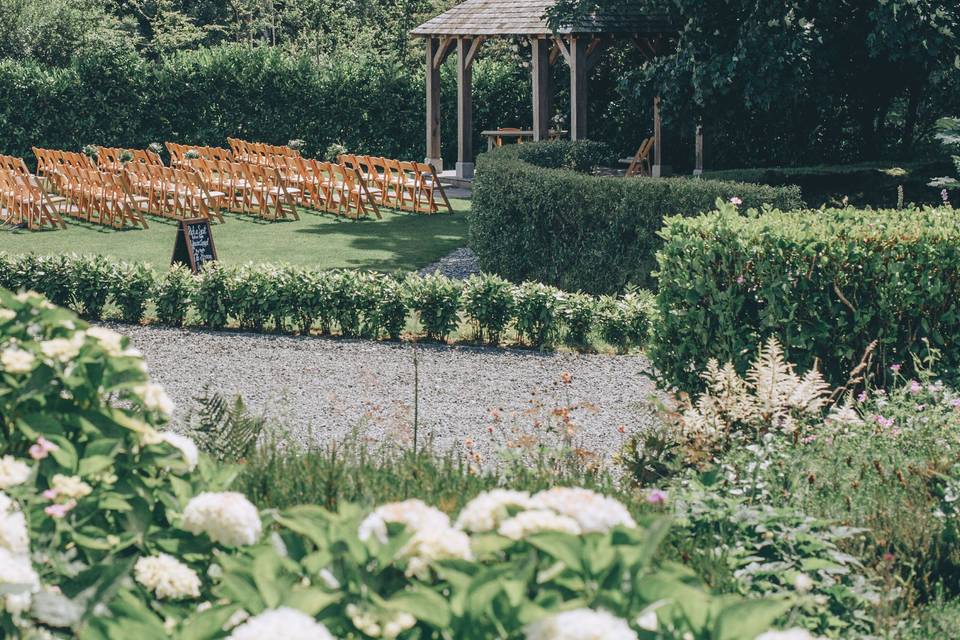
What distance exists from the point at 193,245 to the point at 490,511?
10739mm

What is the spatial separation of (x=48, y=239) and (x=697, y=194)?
9.31 meters

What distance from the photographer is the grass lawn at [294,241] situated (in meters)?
15.3

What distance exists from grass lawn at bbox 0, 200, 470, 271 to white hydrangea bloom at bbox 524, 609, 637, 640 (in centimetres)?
1247

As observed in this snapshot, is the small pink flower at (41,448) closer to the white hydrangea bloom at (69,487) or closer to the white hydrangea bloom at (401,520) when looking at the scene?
the white hydrangea bloom at (69,487)

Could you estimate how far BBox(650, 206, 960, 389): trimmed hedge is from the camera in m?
7.29

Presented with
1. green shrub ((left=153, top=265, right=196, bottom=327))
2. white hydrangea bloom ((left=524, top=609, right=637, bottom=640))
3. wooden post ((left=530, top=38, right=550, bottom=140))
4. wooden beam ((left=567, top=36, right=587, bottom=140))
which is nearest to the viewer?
white hydrangea bloom ((left=524, top=609, right=637, bottom=640))

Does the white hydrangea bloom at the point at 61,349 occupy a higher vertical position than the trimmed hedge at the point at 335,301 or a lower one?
higher

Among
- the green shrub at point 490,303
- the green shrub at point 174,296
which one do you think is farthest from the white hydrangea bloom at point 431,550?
the green shrub at point 174,296

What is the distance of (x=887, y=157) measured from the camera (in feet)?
62.1

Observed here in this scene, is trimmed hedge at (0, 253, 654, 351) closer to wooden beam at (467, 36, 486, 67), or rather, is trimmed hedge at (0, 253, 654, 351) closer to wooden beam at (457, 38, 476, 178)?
wooden beam at (467, 36, 486, 67)

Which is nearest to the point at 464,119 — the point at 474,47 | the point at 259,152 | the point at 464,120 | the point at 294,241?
the point at 464,120

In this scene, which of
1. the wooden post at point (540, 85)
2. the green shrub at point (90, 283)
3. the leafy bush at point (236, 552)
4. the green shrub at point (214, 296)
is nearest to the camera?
the leafy bush at point (236, 552)

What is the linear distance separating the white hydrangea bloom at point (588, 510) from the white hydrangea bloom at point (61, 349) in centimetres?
129

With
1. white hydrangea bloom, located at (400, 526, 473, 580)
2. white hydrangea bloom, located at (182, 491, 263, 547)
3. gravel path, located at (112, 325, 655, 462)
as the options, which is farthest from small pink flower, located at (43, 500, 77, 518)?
gravel path, located at (112, 325, 655, 462)
